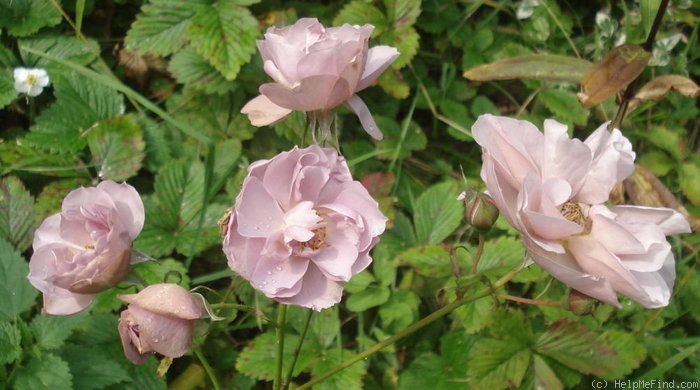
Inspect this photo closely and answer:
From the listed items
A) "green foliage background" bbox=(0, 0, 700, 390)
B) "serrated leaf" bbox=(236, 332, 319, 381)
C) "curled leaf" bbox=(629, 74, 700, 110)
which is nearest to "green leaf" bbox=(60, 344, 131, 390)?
"green foliage background" bbox=(0, 0, 700, 390)

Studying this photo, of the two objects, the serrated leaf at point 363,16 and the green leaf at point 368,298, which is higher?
the serrated leaf at point 363,16

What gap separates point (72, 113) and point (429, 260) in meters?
1.03

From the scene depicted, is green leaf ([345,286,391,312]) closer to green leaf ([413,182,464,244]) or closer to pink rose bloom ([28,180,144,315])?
green leaf ([413,182,464,244])

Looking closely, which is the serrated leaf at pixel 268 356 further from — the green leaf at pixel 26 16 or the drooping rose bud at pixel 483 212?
the green leaf at pixel 26 16

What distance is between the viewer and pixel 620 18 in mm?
2434

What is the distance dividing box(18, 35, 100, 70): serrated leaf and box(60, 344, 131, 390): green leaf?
860 mm

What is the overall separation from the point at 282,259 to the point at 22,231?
0.89 m

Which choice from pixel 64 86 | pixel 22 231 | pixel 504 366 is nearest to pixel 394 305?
pixel 504 366

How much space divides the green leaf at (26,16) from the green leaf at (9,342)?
927 mm

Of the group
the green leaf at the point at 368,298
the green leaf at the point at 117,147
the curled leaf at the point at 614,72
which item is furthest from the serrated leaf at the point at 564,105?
the green leaf at the point at 117,147

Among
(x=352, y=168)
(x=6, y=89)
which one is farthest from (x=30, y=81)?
(x=352, y=168)

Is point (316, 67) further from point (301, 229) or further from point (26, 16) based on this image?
point (26, 16)

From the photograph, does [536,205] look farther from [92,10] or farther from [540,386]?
[92,10]

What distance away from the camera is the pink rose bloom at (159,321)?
2.94ft
